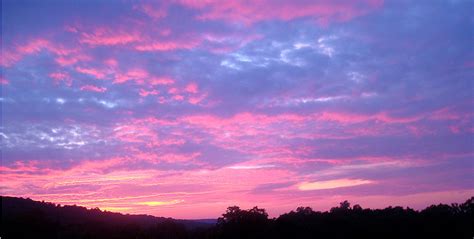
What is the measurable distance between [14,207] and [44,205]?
148 inches

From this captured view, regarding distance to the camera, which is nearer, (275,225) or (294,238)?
(294,238)

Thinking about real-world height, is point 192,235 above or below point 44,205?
below

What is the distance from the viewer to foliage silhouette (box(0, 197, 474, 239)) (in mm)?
41000

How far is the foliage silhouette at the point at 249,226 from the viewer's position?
41.0 meters

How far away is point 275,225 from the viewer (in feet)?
158

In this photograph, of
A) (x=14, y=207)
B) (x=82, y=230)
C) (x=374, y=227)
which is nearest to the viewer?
(x=82, y=230)

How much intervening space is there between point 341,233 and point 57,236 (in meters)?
24.0

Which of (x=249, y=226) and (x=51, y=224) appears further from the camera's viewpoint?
(x=249, y=226)

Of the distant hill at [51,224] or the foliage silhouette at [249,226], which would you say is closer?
the distant hill at [51,224]

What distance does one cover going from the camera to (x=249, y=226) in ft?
155

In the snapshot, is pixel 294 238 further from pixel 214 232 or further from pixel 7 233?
pixel 7 233

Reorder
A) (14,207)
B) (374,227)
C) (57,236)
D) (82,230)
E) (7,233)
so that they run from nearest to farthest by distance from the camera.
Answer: (7,233), (57,236), (82,230), (374,227), (14,207)

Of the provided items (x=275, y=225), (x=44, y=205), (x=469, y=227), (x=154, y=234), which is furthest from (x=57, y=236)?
(x=469, y=227)

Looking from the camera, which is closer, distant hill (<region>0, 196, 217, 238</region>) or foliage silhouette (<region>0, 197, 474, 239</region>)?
distant hill (<region>0, 196, 217, 238</region>)
